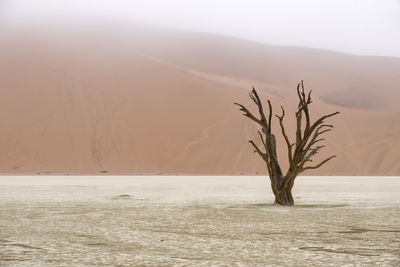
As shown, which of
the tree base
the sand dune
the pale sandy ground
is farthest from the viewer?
the sand dune

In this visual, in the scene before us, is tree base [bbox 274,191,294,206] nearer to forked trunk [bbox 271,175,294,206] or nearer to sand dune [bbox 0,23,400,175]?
forked trunk [bbox 271,175,294,206]

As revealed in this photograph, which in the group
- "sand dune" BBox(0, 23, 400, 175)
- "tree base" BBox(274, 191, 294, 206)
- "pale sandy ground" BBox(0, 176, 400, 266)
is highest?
"sand dune" BBox(0, 23, 400, 175)

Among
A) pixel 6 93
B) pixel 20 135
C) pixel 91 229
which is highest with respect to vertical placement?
pixel 6 93

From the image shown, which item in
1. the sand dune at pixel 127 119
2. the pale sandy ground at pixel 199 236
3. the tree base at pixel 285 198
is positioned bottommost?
the pale sandy ground at pixel 199 236

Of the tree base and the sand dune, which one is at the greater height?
the sand dune

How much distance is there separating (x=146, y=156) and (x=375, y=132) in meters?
18.5

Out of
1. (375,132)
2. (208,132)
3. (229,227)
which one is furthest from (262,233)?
(375,132)

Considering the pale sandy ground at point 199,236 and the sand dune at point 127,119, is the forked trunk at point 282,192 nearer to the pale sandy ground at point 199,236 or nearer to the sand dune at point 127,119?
the pale sandy ground at point 199,236

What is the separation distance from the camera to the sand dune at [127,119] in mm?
38719

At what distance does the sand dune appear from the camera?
127 feet

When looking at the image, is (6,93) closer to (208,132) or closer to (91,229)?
(208,132)

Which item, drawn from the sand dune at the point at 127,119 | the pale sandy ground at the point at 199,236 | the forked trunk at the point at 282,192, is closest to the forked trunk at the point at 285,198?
the forked trunk at the point at 282,192

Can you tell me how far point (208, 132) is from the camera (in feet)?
139

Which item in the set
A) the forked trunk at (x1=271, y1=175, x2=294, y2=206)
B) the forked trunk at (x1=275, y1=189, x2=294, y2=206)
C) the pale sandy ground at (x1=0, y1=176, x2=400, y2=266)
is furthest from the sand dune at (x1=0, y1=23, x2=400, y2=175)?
the pale sandy ground at (x1=0, y1=176, x2=400, y2=266)
